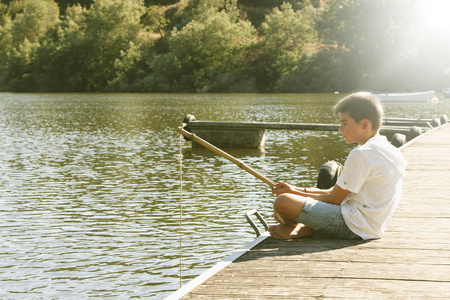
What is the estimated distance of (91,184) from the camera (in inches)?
525

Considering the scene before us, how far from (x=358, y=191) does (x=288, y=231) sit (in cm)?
71

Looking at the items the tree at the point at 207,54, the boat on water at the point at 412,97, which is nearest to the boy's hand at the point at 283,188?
the boat on water at the point at 412,97

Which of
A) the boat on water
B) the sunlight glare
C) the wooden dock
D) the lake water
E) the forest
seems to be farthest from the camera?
the sunlight glare

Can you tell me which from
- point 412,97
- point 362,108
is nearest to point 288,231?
point 362,108

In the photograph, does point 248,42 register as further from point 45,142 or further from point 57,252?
point 57,252

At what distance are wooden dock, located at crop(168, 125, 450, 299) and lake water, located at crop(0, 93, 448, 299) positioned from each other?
188 centimetres

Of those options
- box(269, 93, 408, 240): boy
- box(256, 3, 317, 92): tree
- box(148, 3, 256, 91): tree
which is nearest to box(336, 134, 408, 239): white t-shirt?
box(269, 93, 408, 240): boy

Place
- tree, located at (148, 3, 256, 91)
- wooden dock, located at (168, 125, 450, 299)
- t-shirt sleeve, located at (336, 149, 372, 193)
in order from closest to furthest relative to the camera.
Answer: wooden dock, located at (168, 125, 450, 299) < t-shirt sleeve, located at (336, 149, 372, 193) < tree, located at (148, 3, 256, 91)

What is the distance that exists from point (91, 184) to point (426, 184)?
7169 mm

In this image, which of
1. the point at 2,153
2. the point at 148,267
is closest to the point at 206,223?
the point at 148,267

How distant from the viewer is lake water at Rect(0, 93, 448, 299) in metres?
6.98

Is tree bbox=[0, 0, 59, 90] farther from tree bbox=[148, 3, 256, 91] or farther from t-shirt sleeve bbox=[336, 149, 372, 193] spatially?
t-shirt sleeve bbox=[336, 149, 372, 193]

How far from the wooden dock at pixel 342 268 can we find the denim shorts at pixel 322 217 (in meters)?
0.13

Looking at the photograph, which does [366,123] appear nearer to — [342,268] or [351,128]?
[351,128]
